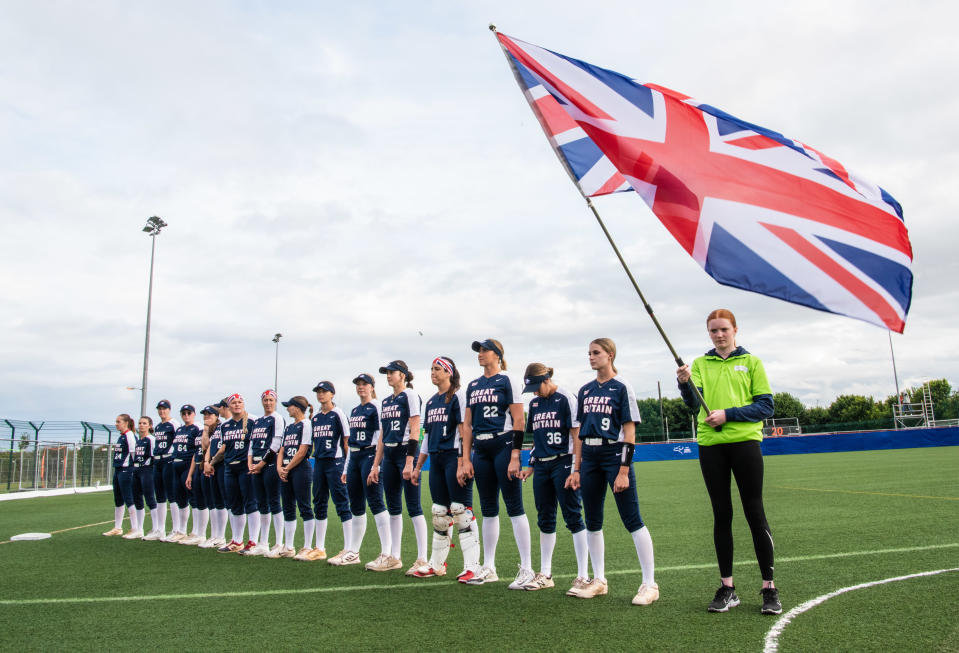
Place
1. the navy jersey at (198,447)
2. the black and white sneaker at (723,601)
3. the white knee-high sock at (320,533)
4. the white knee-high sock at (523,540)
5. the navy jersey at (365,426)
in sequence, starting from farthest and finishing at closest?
1. the navy jersey at (198,447)
2. the white knee-high sock at (320,533)
3. the navy jersey at (365,426)
4. the white knee-high sock at (523,540)
5. the black and white sneaker at (723,601)

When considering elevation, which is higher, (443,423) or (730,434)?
(443,423)

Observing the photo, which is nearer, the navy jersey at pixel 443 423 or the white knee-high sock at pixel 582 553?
the white knee-high sock at pixel 582 553

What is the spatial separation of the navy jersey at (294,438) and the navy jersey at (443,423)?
96.9 inches

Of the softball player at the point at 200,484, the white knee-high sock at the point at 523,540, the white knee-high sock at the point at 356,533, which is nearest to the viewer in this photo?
the white knee-high sock at the point at 523,540

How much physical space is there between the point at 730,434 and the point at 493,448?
251 cm

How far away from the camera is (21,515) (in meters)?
17.7

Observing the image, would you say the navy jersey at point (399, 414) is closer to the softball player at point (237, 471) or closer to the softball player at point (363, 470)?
the softball player at point (363, 470)

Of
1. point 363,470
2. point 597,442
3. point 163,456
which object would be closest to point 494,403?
point 597,442

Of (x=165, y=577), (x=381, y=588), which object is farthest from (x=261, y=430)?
(x=381, y=588)

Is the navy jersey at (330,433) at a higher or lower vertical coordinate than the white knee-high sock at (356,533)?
higher

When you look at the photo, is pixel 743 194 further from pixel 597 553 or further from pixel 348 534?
pixel 348 534

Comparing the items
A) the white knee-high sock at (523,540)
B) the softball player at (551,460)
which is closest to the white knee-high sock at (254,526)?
the white knee-high sock at (523,540)

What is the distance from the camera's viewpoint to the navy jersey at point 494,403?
22.7 ft

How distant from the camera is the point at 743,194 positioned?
195 inches
